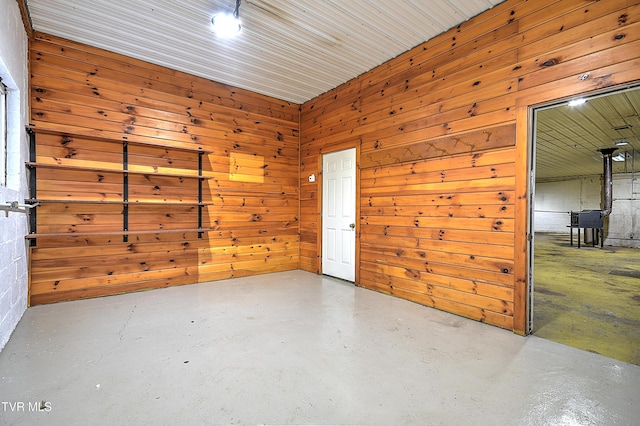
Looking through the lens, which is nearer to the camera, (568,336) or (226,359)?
(226,359)

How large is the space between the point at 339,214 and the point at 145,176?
2.83 m

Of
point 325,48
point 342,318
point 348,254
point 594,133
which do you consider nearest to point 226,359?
point 342,318

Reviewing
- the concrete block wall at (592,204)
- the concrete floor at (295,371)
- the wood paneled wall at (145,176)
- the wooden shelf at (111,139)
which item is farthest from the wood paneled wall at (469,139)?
the concrete block wall at (592,204)

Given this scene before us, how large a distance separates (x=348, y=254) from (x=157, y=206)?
2.83 m

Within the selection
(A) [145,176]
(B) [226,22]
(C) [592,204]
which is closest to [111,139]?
(A) [145,176]

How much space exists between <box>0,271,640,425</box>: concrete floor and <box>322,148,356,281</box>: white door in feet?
4.72

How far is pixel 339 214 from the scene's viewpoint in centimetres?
486

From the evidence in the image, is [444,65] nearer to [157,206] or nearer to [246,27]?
[246,27]

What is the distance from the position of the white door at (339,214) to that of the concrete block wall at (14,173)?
3.70 metres

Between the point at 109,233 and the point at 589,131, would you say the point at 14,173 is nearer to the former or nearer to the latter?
the point at 109,233

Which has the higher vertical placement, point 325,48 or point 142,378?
point 325,48

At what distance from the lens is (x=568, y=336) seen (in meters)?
2.73

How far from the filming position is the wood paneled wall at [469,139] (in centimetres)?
245

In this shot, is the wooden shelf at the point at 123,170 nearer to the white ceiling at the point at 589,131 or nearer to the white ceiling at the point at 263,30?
the white ceiling at the point at 263,30
